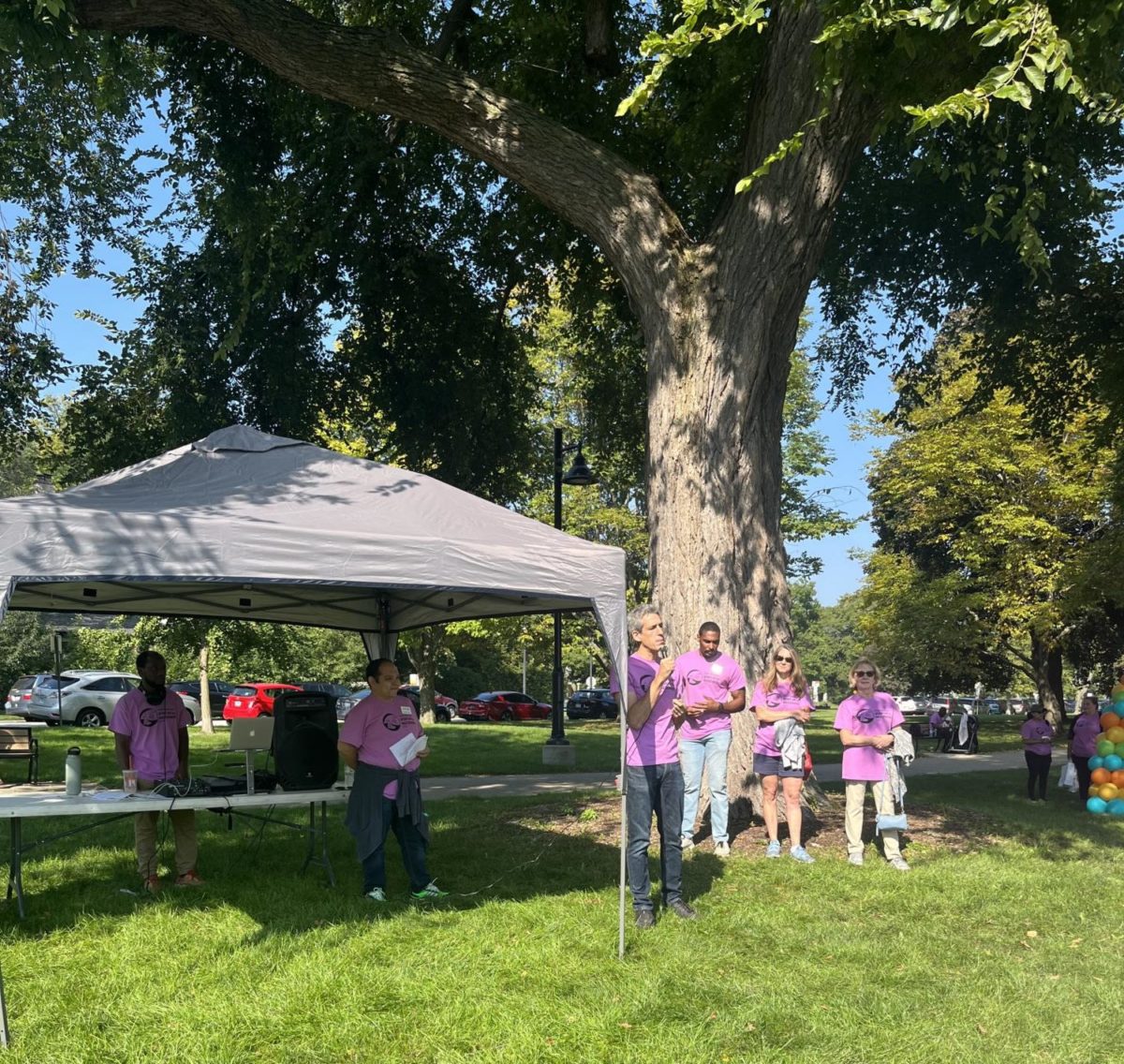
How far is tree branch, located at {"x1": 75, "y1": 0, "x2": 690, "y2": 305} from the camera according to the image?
1006cm

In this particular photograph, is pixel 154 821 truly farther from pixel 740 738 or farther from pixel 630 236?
pixel 630 236

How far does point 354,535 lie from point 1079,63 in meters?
6.16

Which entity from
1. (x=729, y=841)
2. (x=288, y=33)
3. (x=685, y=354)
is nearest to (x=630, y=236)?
(x=685, y=354)

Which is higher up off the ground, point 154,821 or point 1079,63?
point 1079,63

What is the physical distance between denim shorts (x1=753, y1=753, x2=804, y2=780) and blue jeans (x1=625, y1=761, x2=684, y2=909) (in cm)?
235

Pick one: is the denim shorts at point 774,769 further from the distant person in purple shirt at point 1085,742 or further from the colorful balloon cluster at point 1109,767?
the distant person in purple shirt at point 1085,742

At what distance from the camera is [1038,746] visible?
13953 millimetres

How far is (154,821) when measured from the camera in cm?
764

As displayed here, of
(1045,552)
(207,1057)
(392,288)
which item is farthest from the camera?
(1045,552)

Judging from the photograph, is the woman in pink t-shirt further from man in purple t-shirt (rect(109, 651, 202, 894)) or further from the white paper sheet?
man in purple t-shirt (rect(109, 651, 202, 894))

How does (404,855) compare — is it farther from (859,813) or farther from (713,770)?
(859,813)

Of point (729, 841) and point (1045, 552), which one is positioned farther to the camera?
point (1045, 552)

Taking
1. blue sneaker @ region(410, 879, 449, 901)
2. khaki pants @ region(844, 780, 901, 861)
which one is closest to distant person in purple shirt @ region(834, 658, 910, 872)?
khaki pants @ region(844, 780, 901, 861)

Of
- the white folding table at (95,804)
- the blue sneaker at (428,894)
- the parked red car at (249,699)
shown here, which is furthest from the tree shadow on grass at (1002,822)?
the parked red car at (249,699)
